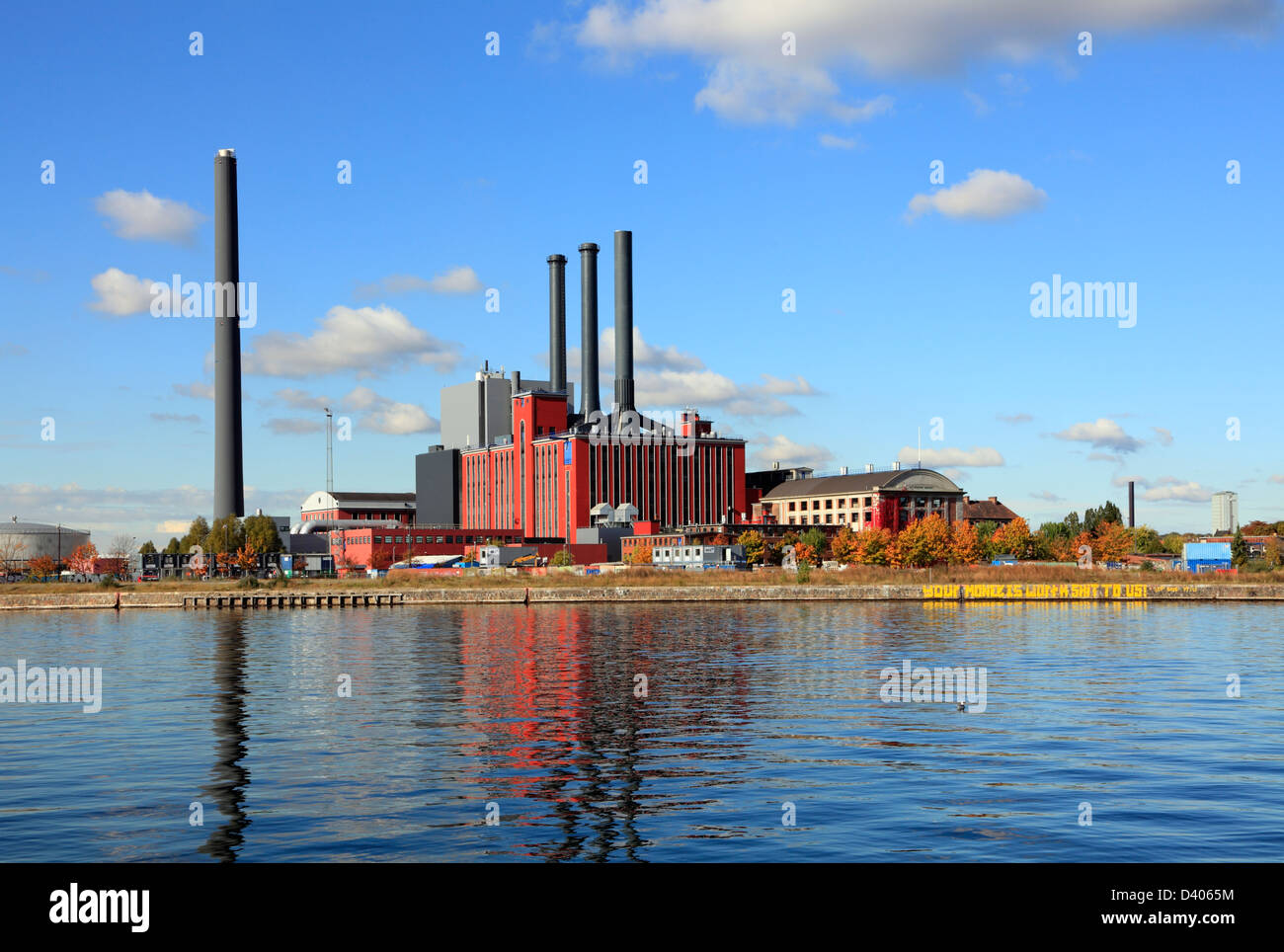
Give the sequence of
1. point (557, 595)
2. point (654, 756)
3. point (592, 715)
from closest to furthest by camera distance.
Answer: point (654, 756)
point (592, 715)
point (557, 595)

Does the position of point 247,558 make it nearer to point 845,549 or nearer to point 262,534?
point 262,534

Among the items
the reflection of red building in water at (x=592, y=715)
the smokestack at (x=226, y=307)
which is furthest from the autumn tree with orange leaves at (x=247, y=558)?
the reflection of red building in water at (x=592, y=715)

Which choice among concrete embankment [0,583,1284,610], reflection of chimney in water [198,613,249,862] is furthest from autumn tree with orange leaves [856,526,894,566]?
reflection of chimney in water [198,613,249,862]

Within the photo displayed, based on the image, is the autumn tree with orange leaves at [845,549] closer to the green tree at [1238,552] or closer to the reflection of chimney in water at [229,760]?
the green tree at [1238,552]

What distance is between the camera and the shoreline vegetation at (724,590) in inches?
4808

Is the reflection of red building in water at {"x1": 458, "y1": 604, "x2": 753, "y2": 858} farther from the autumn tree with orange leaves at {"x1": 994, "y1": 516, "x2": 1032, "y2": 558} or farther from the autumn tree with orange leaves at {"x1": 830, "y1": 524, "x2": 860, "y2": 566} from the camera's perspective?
the autumn tree with orange leaves at {"x1": 994, "y1": 516, "x2": 1032, "y2": 558}

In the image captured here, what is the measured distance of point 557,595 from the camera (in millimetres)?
130750

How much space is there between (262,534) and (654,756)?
173232mm

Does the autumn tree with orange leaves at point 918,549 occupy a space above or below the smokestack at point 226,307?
below

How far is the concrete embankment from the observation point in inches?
4894

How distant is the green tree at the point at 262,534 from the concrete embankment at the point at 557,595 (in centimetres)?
5562

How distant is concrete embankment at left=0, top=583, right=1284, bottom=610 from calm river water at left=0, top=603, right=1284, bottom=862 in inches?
2416

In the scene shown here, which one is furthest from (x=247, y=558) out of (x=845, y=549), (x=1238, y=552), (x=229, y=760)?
(x=229, y=760)

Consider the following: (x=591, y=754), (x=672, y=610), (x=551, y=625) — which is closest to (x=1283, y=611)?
(x=672, y=610)
